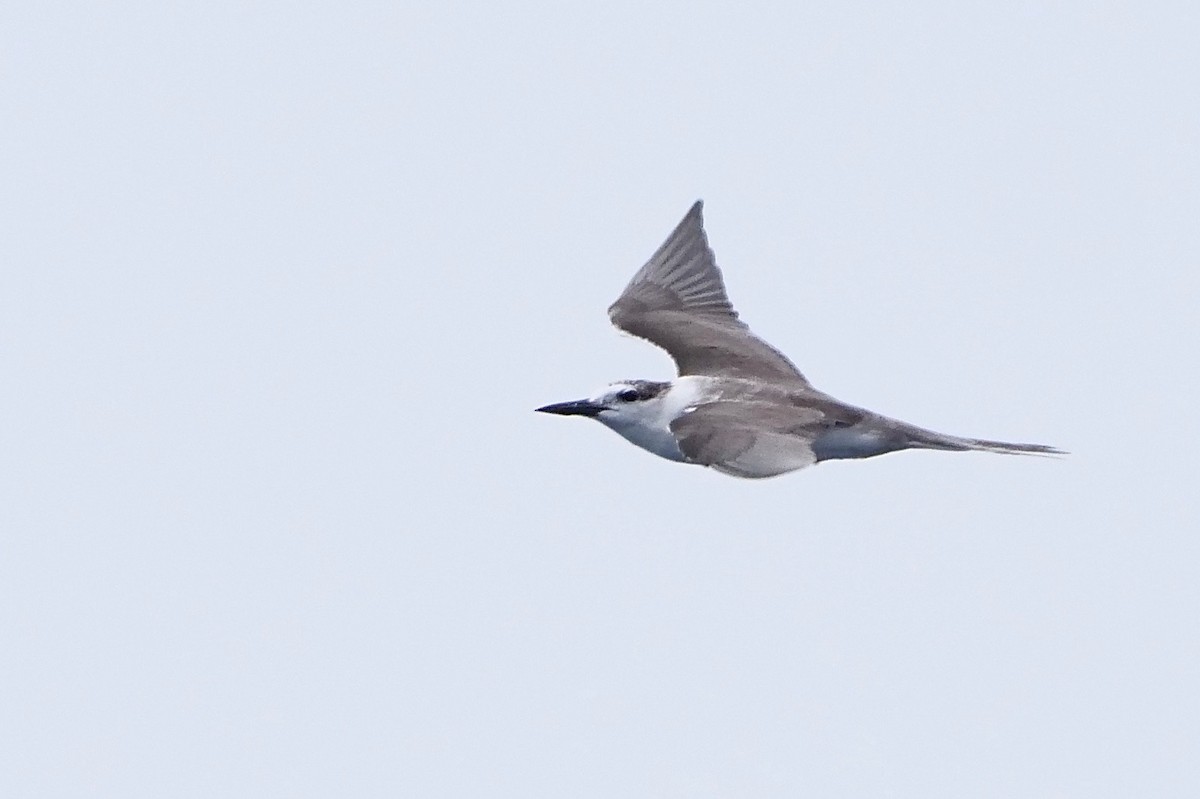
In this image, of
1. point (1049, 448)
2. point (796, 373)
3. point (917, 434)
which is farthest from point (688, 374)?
point (1049, 448)

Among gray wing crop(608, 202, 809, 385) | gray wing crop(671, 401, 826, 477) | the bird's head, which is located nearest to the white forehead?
the bird's head

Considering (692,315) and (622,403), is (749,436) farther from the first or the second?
(692,315)

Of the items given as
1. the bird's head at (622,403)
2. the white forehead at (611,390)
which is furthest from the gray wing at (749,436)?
the white forehead at (611,390)

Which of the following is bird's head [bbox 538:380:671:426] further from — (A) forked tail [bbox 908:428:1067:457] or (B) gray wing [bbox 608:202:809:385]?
(A) forked tail [bbox 908:428:1067:457]

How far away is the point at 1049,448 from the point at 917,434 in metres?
1.12

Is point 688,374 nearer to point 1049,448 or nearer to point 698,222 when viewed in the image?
point 698,222

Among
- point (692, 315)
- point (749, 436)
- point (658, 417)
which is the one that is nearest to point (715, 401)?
point (658, 417)

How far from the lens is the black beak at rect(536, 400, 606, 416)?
1590 centimetres

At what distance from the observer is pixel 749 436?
13.9 m

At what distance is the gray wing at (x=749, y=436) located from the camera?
43.7ft

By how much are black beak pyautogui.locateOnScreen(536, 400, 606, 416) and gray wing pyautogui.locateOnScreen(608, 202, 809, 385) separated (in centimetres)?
110

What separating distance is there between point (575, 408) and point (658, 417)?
2.68ft

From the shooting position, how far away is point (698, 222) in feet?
57.4

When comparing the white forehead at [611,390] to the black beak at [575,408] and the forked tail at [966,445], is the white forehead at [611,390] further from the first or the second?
the forked tail at [966,445]
